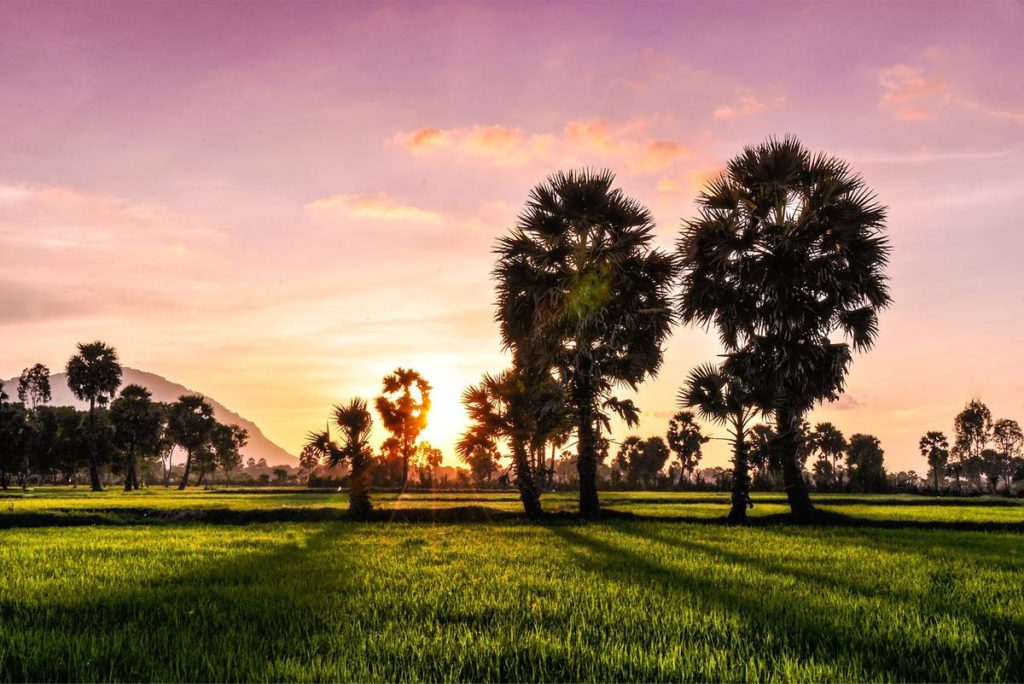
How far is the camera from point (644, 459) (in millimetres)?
137750

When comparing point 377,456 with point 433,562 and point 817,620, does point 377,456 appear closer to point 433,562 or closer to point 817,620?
point 433,562

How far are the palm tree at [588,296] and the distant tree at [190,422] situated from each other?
96.5 meters

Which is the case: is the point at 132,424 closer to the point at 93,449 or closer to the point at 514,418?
the point at 93,449

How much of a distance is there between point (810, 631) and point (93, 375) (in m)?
92.9

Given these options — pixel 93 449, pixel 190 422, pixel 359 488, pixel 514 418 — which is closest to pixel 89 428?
pixel 93 449

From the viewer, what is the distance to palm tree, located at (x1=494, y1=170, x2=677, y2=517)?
82.4 feet

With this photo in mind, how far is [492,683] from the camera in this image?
5.13 m

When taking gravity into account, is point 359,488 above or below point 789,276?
below

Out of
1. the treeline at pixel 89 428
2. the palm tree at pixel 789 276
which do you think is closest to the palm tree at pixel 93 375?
the treeline at pixel 89 428

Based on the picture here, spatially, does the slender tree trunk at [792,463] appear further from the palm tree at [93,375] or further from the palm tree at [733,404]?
the palm tree at [93,375]

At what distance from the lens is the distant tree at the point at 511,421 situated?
25.3 meters

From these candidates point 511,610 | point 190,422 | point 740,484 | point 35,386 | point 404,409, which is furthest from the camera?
point 35,386

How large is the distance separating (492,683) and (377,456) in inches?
831

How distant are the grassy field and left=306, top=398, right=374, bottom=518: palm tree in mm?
9170
